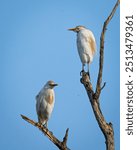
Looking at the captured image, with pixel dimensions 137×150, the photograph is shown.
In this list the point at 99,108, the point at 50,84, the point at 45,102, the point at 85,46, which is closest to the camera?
the point at 99,108

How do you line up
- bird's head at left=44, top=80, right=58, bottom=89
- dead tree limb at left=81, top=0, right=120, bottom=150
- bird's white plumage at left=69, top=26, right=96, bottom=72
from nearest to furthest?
dead tree limb at left=81, top=0, right=120, bottom=150, bird's white plumage at left=69, top=26, right=96, bottom=72, bird's head at left=44, top=80, right=58, bottom=89

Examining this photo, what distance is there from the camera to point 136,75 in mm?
6543

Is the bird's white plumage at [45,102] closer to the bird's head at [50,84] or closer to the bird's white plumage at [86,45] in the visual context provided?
the bird's head at [50,84]

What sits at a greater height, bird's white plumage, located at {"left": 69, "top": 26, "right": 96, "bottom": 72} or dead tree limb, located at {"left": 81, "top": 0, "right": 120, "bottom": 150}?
bird's white plumage, located at {"left": 69, "top": 26, "right": 96, "bottom": 72}

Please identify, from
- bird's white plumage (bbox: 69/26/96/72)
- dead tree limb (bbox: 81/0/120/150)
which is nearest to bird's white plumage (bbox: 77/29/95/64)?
bird's white plumage (bbox: 69/26/96/72)

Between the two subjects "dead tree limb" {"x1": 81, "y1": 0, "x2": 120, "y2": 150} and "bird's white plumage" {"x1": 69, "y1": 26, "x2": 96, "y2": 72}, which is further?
"bird's white plumage" {"x1": 69, "y1": 26, "x2": 96, "y2": 72}

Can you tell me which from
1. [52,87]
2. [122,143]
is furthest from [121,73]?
[52,87]

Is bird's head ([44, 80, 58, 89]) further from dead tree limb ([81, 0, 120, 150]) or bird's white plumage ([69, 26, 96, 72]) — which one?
dead tree limb ([81, 0, 120, 150])

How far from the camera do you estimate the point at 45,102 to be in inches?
318

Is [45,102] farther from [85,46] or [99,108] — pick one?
[99,108]

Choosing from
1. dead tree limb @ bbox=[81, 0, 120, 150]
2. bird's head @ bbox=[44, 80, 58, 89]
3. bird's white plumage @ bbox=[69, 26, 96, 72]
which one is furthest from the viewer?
bird's head @ bbox=[44, 80, 58, 89]

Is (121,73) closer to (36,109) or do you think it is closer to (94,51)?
(94,51)

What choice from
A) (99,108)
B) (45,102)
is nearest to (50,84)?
(45,102)

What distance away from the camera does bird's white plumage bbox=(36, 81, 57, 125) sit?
795 cm
